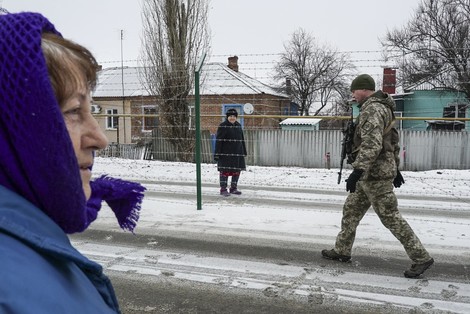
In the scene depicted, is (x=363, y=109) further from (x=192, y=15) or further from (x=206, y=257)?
(x=192, y=15)

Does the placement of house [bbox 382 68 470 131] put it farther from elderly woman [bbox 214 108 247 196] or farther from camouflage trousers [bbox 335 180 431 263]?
camouflage trousers [bbox 335 180 431 263]

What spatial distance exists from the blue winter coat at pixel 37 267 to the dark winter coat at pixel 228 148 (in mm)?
8133

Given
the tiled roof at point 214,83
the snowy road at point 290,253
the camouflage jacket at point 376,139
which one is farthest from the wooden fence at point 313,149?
the camouflage jacket at point 376,139

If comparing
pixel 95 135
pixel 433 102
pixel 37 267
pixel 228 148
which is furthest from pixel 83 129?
pixel 433 102

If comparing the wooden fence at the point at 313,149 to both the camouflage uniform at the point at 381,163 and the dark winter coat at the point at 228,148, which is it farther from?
the camouflage uniform at the point at 381,163

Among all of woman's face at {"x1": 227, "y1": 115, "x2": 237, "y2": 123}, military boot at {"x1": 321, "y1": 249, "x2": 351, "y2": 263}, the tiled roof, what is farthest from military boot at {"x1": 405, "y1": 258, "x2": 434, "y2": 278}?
the tiled roof

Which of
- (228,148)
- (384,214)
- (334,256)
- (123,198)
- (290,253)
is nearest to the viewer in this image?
(123,198)

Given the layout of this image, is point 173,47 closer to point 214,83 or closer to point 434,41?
point 214,83

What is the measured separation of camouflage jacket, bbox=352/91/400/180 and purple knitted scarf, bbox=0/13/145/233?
3.61 metres

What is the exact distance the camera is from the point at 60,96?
3.38 ft

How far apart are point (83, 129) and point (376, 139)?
358cm

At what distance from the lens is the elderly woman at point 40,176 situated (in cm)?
80

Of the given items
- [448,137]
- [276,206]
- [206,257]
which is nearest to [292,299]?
[206,257]

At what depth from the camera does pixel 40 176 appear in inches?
36.4
